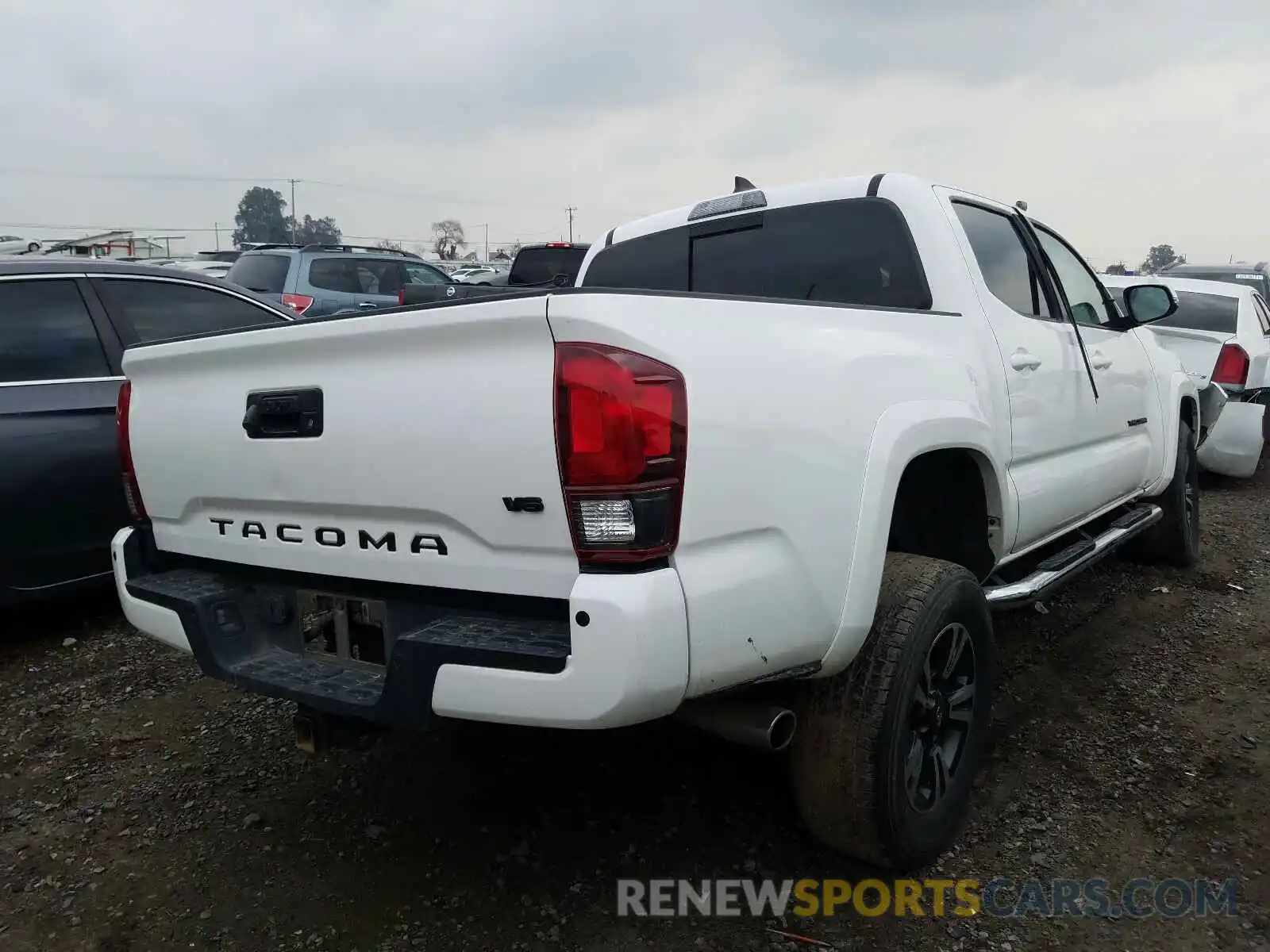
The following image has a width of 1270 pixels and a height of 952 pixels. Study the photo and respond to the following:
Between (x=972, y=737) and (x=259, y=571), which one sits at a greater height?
(x=259, y=571)

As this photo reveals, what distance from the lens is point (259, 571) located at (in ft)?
8.45

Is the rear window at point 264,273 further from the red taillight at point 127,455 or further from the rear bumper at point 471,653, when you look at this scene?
the rear bumper at point 471,653

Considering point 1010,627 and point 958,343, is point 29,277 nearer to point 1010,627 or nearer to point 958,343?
point 958,343

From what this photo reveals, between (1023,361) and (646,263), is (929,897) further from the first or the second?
(646,263)

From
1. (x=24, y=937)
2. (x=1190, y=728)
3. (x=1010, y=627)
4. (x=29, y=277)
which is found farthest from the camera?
(x=1010, y=627)

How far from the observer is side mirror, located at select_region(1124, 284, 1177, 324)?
4.20 metres

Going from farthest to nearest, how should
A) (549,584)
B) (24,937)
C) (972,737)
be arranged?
(972,737) → (24,937) → (549,584)

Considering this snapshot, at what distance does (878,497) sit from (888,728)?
1.86ft

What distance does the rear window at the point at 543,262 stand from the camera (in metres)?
11.5

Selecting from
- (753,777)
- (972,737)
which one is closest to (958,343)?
(972,737)

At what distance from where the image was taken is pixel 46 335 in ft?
13.8

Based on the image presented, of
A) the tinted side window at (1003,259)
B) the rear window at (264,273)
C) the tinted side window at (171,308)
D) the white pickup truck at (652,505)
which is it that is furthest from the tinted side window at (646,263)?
the rear window at (264,273)

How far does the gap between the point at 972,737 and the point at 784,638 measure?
106 centimetres

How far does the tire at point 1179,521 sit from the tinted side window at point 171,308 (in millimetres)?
4691
